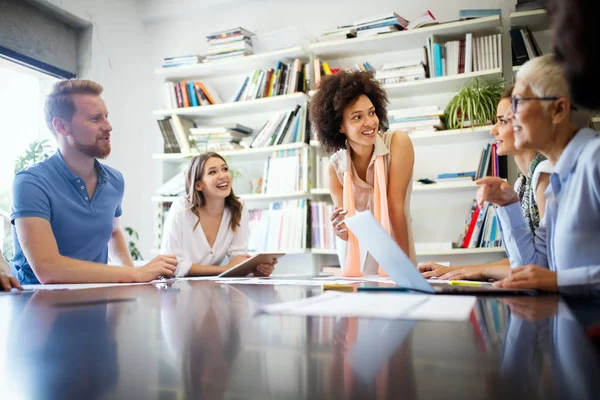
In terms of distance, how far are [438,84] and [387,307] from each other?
2.88 metres

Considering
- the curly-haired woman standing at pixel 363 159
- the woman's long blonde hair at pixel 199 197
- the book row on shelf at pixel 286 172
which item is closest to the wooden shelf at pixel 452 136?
the book row on shelf at pixel 286 172

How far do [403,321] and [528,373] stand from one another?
0.26 metres

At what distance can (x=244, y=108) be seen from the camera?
3.97m

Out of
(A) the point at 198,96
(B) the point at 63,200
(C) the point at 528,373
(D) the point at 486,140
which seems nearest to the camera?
(C) the point at 528,373

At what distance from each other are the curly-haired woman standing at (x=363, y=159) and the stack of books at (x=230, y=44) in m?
1.61

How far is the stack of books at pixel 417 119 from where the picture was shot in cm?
327

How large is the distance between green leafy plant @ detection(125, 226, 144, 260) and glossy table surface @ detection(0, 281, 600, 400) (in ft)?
11.2

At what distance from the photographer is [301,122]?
3.67 m

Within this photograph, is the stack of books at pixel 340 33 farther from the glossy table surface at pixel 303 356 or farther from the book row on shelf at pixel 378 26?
the glossy table surface at pixel 303 356

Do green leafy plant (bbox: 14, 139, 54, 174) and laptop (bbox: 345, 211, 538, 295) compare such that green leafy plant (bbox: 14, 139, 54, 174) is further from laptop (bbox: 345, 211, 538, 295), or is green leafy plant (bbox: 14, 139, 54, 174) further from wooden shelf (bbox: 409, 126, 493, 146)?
laptop (bbox: 345, 211, 538, 295)

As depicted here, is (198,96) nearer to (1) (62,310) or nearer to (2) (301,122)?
(2) (301,122)

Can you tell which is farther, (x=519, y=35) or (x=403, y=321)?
(x=519, y=35)

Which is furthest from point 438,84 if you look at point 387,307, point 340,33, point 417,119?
point 387,307

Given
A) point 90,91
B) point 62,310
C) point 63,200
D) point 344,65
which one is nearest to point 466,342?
point 62,310
